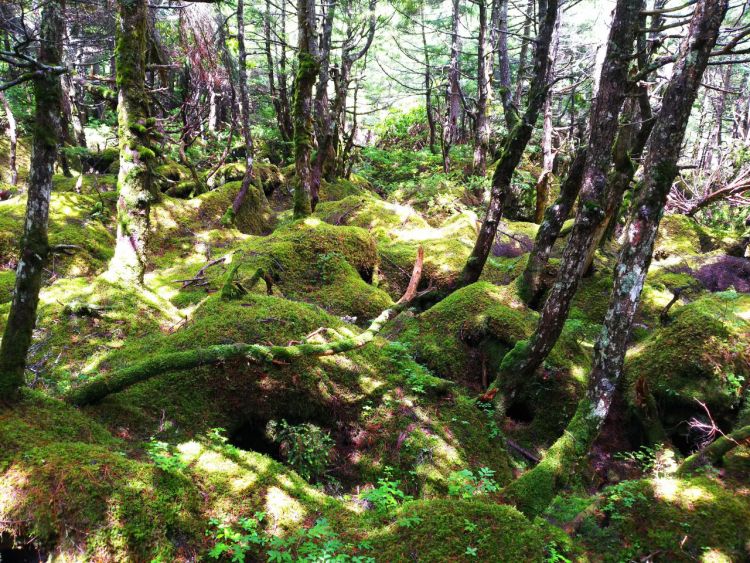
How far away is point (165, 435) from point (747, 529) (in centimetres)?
574

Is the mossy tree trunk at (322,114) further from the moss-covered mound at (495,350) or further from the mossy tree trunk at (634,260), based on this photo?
the mossy tree trunk at (634,260)

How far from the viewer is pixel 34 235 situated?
331cm

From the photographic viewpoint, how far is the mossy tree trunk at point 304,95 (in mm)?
10195

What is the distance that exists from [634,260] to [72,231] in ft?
32.9

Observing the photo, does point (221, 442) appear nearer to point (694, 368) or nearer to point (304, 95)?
point (694, 368)

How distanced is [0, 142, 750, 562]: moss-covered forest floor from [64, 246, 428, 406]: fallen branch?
6.8 inches

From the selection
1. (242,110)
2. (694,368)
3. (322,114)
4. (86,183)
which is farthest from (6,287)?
(322,114)

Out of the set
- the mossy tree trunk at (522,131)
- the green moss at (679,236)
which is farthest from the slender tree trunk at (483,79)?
the green moss at (679,236)

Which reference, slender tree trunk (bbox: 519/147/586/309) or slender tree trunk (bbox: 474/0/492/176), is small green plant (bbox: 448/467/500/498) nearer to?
slender tree trunk (bbox: 519/147/586/309)

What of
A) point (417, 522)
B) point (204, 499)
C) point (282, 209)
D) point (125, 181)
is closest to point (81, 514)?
point (204, 499)

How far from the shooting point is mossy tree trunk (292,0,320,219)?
1020 cm

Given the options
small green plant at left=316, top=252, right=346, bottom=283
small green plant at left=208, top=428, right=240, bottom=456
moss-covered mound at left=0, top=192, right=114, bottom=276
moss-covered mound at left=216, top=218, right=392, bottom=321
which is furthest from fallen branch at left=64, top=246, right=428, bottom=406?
moss-covered mound at left=0, top=192, right=114, bottom=276

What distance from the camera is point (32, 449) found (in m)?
3.04

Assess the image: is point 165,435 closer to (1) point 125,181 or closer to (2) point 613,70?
(1) point 125,181
